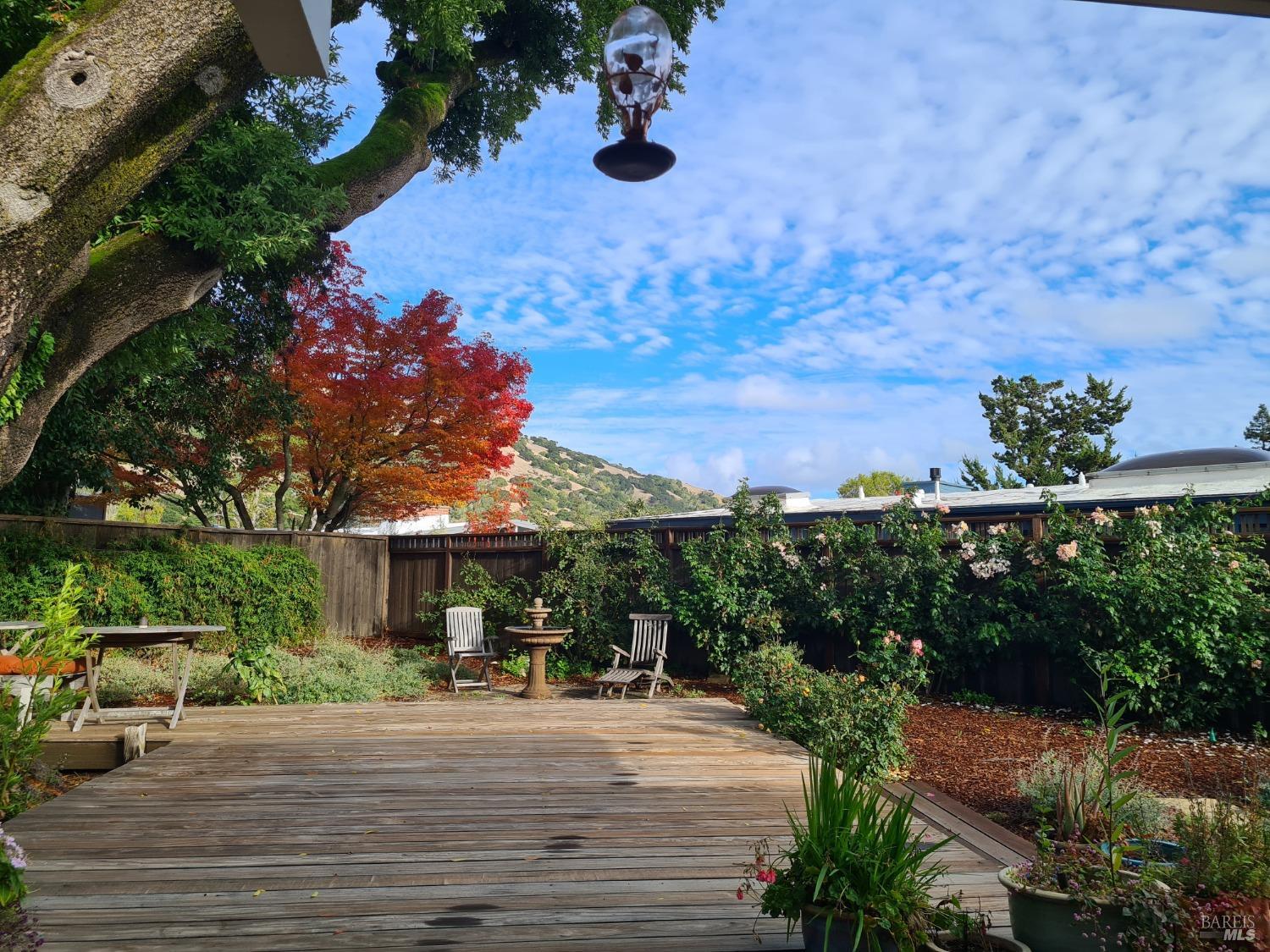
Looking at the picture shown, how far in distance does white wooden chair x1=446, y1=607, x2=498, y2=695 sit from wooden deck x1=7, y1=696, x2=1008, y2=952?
311 centimetres

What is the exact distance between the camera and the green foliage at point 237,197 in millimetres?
5883

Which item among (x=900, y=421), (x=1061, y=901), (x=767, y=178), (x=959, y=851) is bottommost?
(x=959, y=851)

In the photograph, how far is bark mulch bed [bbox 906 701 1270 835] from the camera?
4461mm

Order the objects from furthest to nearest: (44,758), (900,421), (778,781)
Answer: (900,421), (44,758), (778,781)

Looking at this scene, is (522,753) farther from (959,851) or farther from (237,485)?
(237,485)

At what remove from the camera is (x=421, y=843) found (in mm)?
3057

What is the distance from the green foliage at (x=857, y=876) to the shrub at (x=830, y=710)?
227 cm

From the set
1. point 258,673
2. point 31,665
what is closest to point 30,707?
point 31,665

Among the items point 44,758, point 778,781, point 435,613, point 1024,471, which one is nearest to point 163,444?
point 435,613

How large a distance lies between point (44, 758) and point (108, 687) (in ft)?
8.10

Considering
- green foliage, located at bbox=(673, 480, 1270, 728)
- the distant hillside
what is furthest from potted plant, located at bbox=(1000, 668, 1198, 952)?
the distant hillside

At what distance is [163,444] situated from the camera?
1005 cm

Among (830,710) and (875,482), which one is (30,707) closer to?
(830,710)

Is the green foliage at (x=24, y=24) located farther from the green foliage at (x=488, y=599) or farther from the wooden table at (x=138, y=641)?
the green foliage at (x=488, y=599)
